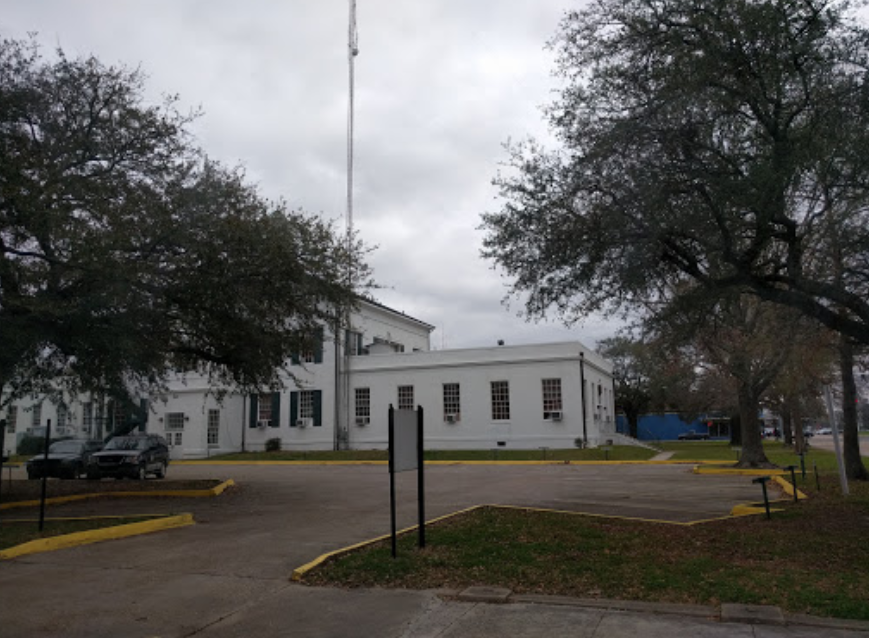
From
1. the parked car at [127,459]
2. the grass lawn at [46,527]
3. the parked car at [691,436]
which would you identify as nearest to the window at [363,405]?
the parked car at [127,459]

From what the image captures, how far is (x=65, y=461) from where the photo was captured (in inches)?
1030

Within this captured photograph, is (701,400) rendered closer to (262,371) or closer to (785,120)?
(262,371)

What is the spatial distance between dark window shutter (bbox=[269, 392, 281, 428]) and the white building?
0.06 metres

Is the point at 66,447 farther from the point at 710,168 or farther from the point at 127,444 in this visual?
the point at 710,168

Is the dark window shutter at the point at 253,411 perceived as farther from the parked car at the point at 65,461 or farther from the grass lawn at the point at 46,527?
the grass lawn at the point at 46,527

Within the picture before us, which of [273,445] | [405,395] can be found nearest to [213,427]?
[273,445]

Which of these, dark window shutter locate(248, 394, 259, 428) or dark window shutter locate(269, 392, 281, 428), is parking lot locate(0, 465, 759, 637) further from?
dark window shutter locate(248, 394, 259, 428)

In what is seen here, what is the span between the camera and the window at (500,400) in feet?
128

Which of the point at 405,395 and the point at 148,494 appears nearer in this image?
the point at 148,494

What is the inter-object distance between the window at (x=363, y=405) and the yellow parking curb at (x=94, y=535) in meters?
28.6

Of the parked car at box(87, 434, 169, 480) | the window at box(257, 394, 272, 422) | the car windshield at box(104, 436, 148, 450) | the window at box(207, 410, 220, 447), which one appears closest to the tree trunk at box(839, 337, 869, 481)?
the parked car at box(87, 434, 169, 480)

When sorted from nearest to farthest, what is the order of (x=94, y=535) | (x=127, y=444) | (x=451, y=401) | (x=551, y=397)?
(x=94, y=535) < (x=127, y=444) < (x=551, y=397) < (x=451, y=401)

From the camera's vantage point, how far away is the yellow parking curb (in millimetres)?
10211

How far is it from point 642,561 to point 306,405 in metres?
35.0
